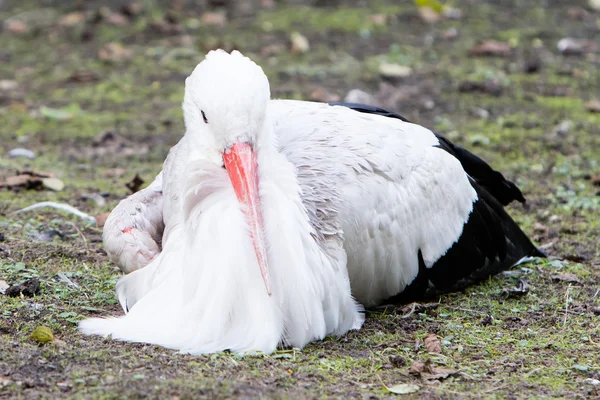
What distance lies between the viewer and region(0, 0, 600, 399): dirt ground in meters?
3.78

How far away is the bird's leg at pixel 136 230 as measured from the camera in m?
4.76

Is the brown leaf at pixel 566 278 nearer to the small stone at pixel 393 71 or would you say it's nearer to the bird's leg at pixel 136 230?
the bird's leg at pixel 136 230

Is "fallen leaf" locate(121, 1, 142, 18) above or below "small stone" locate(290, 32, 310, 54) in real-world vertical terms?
above

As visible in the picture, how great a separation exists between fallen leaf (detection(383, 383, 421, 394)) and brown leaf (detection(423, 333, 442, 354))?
47 centimetres

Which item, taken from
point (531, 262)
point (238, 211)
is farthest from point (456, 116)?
point (238, 211)

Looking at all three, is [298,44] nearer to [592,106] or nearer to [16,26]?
[592,106]

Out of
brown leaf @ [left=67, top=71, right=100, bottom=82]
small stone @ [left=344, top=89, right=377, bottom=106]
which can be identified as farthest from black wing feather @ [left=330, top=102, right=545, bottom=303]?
brown leaf @ [left=67, top=71, right=100, bottom=82]

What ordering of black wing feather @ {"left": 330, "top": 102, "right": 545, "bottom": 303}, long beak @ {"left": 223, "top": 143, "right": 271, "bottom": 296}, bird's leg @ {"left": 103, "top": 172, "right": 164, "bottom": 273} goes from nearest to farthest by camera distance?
long beak @ {"left": 223, "top": 143, "right": 271, "bottom": 296} < bird's leg @ {"left": 103, "top": 172, "right": 164, "bottom": 273} < black wing feather @ {"left": 330, "top": 102, "right": 545, "bottom": 303}

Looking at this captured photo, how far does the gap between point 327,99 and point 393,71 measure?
1.21 metres

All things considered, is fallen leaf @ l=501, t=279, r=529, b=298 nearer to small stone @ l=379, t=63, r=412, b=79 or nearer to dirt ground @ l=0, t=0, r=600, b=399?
dirt ground @ l=0, t=0, r=600, b=399

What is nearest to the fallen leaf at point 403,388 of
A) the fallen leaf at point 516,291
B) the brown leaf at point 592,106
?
the fallen leaf at point 516,291

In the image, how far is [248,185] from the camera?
409cm

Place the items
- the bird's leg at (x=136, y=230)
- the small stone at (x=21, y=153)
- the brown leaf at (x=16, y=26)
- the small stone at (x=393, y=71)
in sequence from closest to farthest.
A: the bird's leg at (x=136, y=230) → the small stone at (x=21, y=153) → the small stone at (x=393, y=71) → the brown leaf at (x=16, y=26)

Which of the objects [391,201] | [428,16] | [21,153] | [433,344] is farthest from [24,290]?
[428,16]
